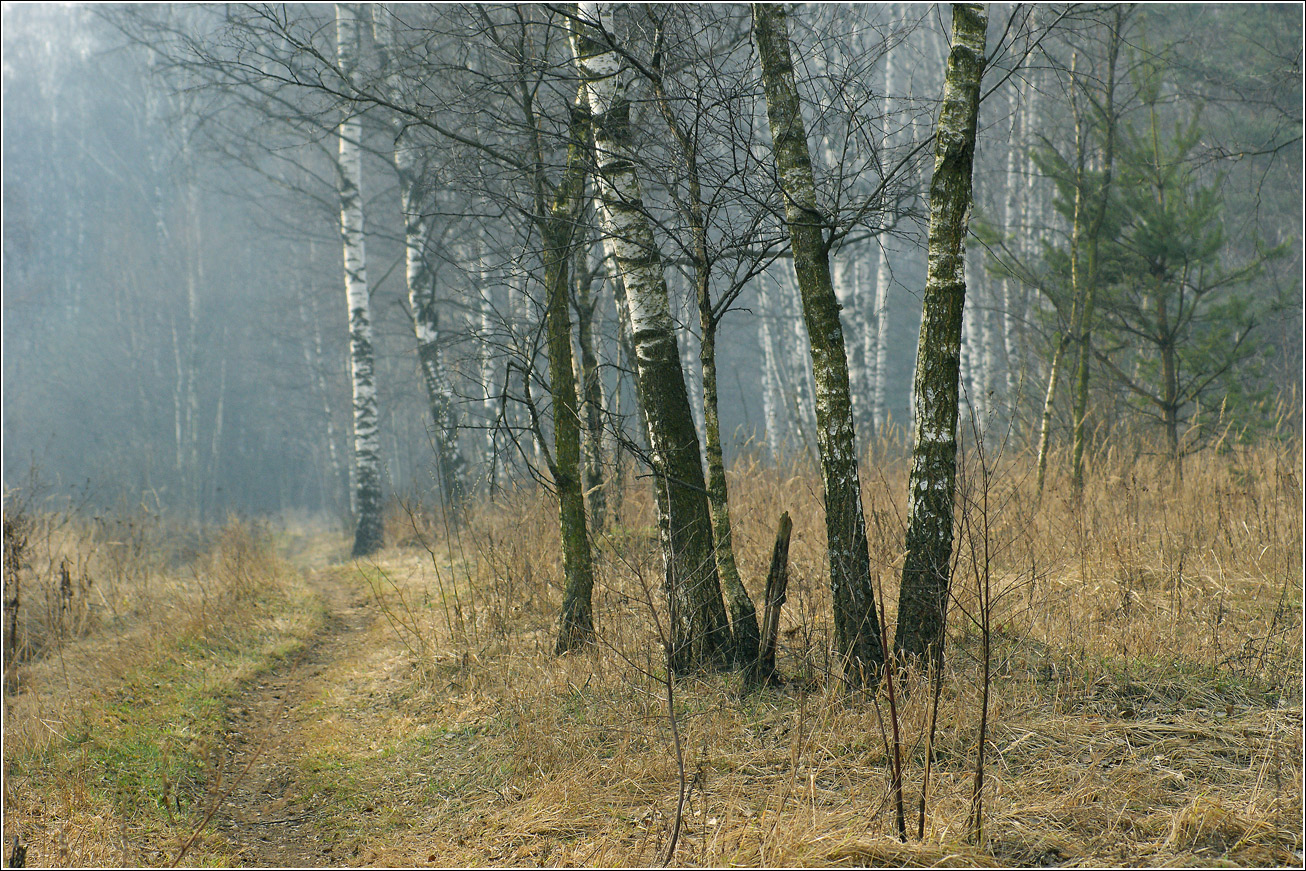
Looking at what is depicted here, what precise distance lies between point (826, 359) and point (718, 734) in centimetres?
178

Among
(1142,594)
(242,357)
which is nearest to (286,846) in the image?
(1142,594)

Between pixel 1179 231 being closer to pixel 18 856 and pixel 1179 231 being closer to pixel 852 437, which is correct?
pixel 852 437

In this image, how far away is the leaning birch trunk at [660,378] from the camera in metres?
4.07

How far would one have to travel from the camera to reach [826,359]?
366cm

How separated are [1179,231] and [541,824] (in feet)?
28.2

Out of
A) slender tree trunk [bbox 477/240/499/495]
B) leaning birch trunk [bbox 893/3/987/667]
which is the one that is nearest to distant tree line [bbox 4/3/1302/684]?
leaning birch trunk [bbox 893/3/987/667]

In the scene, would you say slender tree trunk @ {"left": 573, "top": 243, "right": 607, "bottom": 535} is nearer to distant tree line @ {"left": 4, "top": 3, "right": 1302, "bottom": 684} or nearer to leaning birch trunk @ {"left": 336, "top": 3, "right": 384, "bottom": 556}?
distant tree line @ {"left": 4, "top": 3, "right": 1302, "bottom": 684}

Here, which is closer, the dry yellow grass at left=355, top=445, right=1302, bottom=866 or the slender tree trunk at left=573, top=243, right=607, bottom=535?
the dry yellow grass at left=355, top=445, right=1302, bottom=866

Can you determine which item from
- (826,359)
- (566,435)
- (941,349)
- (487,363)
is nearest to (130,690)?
(566,435)

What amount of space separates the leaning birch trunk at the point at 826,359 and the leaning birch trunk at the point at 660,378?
71 cm

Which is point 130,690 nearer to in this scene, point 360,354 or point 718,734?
point 718,734

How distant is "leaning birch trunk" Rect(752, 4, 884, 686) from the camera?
3625 mm

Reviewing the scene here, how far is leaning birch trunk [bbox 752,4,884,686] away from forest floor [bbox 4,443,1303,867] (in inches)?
12.3

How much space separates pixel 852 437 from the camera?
3.66 m
